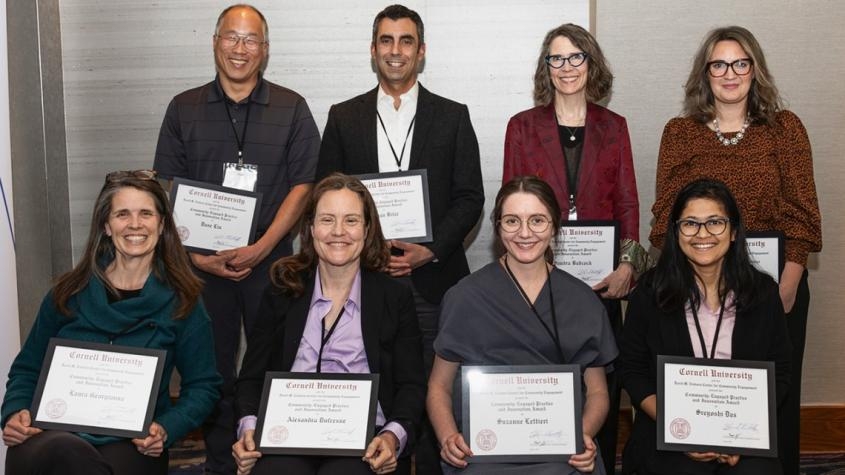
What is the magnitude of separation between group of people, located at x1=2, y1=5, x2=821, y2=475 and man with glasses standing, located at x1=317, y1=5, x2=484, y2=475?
0.4 inches

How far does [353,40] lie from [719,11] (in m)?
1.98

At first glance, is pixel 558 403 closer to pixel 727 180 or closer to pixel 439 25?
pixel 727 180

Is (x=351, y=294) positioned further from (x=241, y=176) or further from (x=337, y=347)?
(x=241, y=176)

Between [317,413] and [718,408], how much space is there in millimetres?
1279

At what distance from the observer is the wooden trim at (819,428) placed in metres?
5.16

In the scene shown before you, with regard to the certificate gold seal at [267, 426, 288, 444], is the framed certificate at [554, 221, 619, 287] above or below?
above

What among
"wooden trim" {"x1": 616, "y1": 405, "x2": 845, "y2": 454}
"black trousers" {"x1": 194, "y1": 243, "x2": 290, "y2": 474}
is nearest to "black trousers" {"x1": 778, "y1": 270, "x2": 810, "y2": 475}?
"wooden trim" {"x1": 616, "y1": 405, "x2": 845, "y2": 454}

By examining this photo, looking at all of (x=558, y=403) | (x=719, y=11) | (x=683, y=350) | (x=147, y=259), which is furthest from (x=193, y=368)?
(x=719, y=11)

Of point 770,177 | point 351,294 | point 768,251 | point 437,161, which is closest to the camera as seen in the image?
point 351,294

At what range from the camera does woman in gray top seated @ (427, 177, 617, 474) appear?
3.27 metres

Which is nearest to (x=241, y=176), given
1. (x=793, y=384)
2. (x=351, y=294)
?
(x=351, y=294)

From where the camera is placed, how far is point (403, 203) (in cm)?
404
